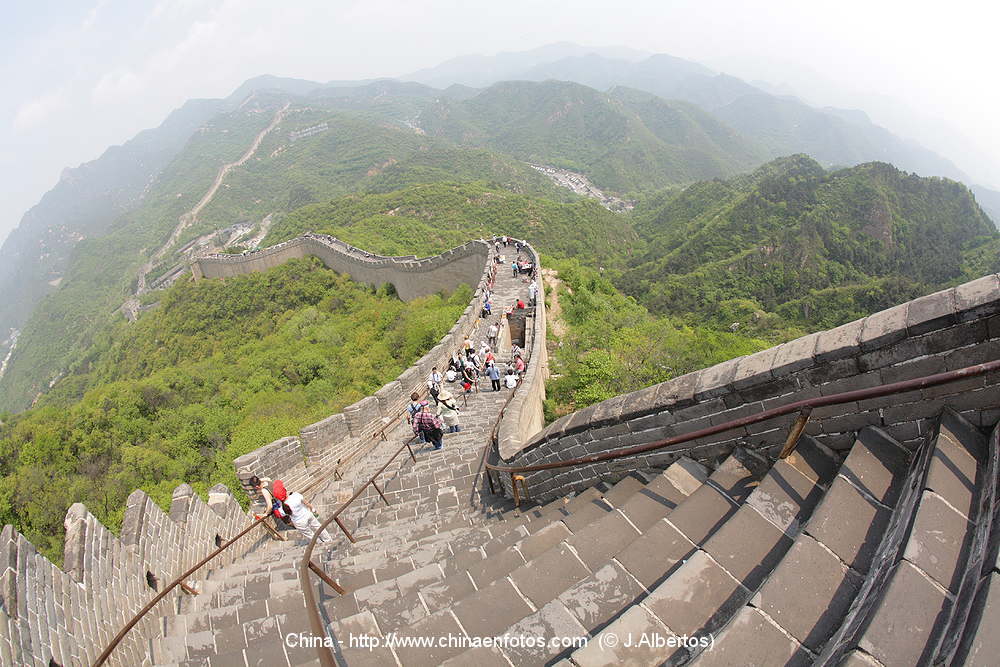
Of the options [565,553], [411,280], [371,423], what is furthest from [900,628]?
[411,280]

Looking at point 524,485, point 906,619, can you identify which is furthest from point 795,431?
point 524,485

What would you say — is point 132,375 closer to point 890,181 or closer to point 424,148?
point 890,181

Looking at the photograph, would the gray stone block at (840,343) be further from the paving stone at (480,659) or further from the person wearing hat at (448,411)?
the person wearing hat at (448,411)

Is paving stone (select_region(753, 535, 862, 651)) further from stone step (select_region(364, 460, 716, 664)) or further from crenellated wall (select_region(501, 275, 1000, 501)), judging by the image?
crenellated wall (select_region(501, 275, 1000, 501))

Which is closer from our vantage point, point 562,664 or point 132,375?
point 562,664

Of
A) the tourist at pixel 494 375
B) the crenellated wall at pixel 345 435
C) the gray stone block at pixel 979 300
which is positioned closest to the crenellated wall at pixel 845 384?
the gray stone block at pixel 979 300

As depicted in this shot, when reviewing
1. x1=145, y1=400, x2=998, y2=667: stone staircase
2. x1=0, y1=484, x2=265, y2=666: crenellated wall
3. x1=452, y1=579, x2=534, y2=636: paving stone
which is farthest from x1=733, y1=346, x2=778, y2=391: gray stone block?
x1=0, y1=484, x2=265, y2=666: crenellated wall

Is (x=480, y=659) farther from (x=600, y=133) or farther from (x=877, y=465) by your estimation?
(x=600, y=133)
